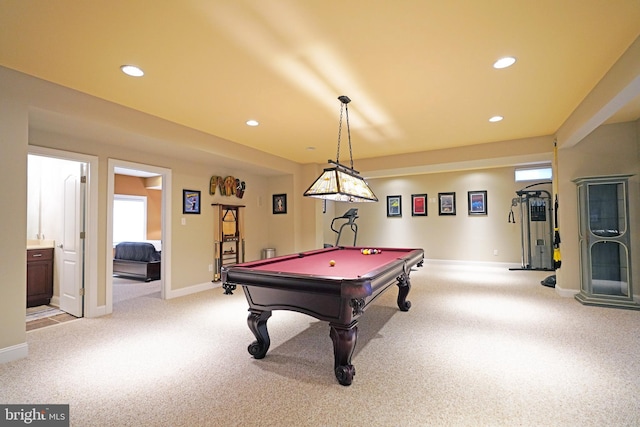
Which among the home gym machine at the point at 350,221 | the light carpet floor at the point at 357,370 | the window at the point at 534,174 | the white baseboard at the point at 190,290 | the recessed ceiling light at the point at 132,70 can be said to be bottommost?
the light carpet floor at the point at 357,370

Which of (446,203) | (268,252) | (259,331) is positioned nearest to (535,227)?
(446,203)

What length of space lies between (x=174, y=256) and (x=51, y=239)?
5.39 feet

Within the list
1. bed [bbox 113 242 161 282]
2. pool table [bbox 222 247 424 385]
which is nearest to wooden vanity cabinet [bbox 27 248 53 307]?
bed [bbox 113 242 161 282]

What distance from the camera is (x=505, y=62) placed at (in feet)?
8.36

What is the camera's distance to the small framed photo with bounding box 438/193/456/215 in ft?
25.5

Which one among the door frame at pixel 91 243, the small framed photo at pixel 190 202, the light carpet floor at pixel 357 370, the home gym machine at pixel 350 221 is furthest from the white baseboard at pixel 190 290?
the home gym machine at pixel 350 221

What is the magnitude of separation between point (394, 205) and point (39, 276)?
735 centimetres

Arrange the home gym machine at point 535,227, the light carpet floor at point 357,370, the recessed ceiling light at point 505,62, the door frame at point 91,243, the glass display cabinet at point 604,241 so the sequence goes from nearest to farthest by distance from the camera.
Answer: the light carpet floor at point 357,370 < the recessed ceiling light at point 505,62 < the door frame at point 91,243 < the glass display cabinet at point 604,241 < the home gym machine at point 535,227

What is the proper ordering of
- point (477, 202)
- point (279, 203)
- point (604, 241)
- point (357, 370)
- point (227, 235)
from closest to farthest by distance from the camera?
point (357, 370), point (604, 241), point (227, 235), point (279, 203), point (477, 202)

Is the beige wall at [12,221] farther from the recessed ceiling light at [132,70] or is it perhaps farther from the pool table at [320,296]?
the pool table at [320,296]

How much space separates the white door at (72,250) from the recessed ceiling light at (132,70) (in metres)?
1.96

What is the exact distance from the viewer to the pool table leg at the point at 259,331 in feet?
8.38

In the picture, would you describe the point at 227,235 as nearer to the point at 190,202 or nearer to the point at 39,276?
the point at 190,202

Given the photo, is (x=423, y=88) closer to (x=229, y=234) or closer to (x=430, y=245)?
(x=229, y=234)
